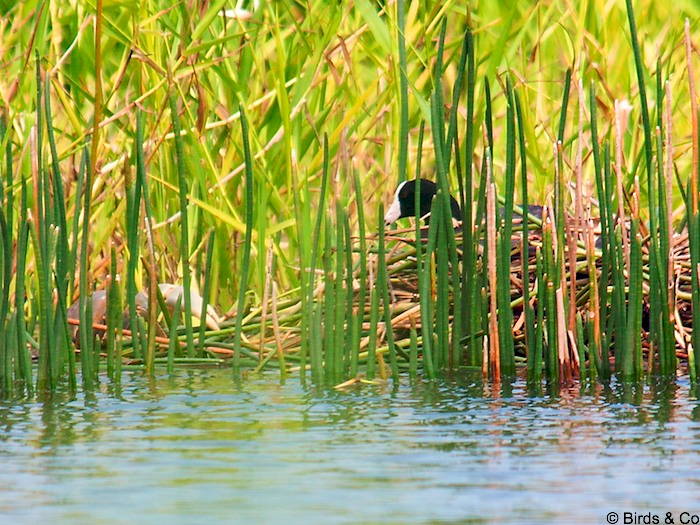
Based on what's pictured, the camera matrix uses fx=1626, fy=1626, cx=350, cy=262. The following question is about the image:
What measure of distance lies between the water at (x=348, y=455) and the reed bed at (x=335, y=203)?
238 mm

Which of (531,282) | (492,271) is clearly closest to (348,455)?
(492,271)

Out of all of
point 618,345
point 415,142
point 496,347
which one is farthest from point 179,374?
point 415,142

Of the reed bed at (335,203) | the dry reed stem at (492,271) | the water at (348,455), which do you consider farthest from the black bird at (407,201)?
the water at (348,455)

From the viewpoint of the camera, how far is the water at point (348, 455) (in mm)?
3180

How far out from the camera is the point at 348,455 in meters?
3.74

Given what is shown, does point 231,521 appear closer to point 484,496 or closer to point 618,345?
point 484,496

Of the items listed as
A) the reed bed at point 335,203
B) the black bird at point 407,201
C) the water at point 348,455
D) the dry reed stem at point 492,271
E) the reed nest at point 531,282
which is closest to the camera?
the water at point 348,455

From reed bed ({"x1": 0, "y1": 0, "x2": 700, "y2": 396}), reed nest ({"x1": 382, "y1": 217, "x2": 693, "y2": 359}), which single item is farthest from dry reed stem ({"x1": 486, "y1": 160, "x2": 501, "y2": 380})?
reed nest ({"x1": 382, "y1": 217, "x2": 693, "y2": 359})

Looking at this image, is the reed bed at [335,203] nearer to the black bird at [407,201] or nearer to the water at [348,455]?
the black bird at [407,201]

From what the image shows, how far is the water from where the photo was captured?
3180mm

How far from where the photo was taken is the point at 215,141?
6.54m

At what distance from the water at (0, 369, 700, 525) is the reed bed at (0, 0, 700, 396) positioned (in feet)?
0.78

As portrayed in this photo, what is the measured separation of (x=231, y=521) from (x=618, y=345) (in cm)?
218

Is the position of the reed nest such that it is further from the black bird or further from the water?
the water
